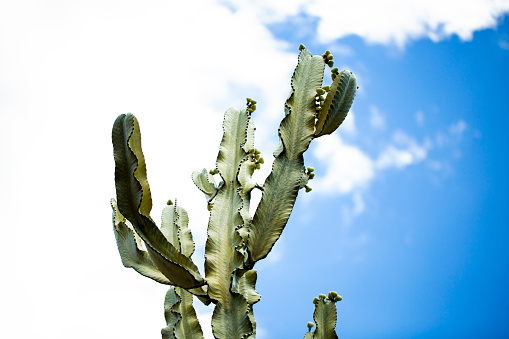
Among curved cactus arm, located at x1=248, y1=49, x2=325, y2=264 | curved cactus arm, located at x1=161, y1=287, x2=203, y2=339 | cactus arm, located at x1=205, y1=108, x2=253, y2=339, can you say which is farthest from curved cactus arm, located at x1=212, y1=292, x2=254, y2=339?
curved cactus arm, located at x1=161, y1=287, x2=203, y2=339

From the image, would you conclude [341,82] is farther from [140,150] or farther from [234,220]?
[140,150]

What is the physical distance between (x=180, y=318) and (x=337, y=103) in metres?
1.04

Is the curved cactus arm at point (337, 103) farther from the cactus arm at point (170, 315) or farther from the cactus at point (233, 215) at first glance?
the cactus arm at point (170, 315)

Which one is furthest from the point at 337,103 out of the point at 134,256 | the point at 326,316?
the point at 134,256

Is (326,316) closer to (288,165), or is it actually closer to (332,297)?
(332,297)

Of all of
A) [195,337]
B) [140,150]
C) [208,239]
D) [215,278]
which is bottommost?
[195,337]

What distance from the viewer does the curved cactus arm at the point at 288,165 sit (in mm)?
1707

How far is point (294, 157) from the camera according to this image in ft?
5.92

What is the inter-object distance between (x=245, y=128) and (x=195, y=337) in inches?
34.5

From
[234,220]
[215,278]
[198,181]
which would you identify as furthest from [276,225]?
[198,181]

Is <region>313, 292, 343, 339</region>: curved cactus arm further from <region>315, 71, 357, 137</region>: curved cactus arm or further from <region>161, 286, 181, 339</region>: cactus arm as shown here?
<region>315, 71, 357, 137</region>: curved cactus arm

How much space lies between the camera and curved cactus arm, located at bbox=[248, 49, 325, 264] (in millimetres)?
1707

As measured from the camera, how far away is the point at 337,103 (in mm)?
1884

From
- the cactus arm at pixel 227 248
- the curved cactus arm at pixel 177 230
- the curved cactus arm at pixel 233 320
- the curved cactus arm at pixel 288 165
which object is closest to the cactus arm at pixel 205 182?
the curved cactus arm at pixel 177 230
